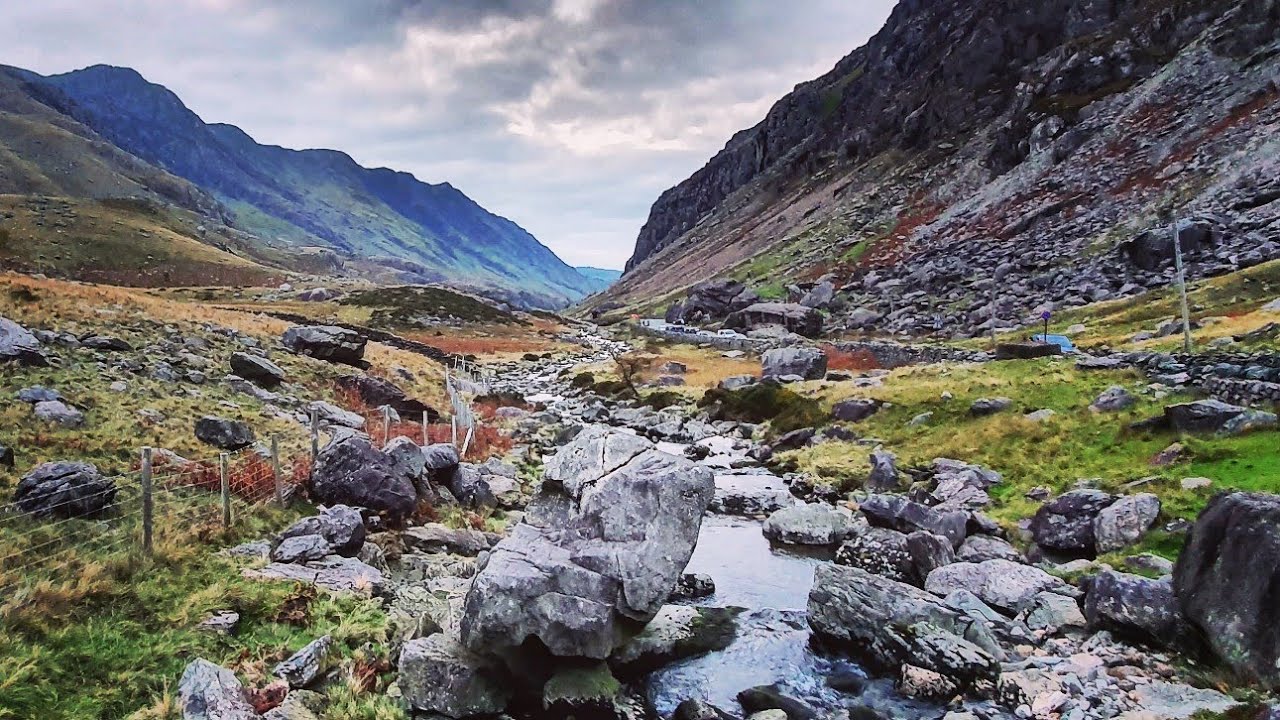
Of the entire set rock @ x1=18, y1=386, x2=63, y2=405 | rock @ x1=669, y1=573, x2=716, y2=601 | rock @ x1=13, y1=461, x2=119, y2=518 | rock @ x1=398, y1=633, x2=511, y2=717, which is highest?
rock @ x1=18, y1=386, x2=63, y2=405

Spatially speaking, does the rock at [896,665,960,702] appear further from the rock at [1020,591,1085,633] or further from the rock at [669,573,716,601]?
the rock at [669,573,716,601]

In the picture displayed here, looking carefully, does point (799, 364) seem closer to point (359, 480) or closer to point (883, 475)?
point (883, 475)

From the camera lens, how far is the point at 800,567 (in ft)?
71.5

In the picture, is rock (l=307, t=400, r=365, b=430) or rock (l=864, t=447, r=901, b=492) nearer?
rock (l=864, t=447, r=901, b=492)

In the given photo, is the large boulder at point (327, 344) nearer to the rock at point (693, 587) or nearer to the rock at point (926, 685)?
the rock at point (693, 587)

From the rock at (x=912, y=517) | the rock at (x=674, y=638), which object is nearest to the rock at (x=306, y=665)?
the rock at (x=674, y=638)

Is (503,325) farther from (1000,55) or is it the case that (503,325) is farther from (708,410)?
(1000,55)

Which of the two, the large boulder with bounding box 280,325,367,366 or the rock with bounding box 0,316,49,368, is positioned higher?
the rock with bounding box 0,316,49,368

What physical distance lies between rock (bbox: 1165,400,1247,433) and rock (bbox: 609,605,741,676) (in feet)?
51.7

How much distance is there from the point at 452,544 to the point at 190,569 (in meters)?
7.10

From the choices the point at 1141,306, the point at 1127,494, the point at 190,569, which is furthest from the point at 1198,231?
the point at 190,569

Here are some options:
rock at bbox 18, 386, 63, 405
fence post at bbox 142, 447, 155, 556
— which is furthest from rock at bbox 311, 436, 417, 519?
rock at bbox 18, 386, 63, 405

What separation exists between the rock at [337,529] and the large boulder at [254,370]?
18906 millimetres

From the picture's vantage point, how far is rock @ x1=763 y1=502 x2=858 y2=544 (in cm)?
2358
